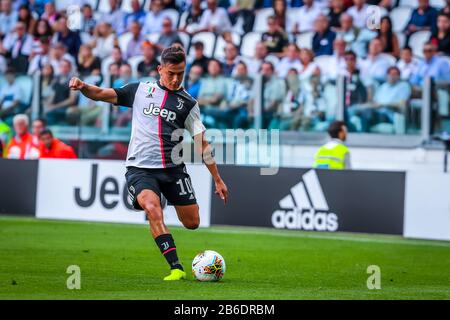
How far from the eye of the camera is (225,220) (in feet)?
60.7

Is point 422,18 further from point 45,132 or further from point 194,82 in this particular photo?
point 45,132

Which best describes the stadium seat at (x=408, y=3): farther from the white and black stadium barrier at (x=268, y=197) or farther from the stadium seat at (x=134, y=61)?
the white and black stadium barrier at (x=268, y=197)

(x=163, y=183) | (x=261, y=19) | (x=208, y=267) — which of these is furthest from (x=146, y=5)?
(x=208, y=267)

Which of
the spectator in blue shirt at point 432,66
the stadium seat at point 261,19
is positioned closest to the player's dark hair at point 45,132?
the stadium seat at point 261,19

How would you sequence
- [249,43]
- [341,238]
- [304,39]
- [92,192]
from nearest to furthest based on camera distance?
1. [341,238]
2. [92,192]
3. [304,39]
4. [249,43]

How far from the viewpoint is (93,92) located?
1076cm

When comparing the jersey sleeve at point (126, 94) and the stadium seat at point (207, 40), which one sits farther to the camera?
the stadium seat at point (207, 40)

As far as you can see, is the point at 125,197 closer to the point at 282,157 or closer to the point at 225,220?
the point at 225,220

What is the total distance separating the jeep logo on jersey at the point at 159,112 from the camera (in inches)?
438

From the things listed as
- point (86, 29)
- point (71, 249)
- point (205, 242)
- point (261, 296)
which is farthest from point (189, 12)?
point (261, 296)

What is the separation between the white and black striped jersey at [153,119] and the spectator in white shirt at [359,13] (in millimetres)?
11574

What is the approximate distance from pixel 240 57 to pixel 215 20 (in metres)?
1.79

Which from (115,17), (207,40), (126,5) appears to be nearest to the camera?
(207,40)

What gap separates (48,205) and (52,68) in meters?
5.24
